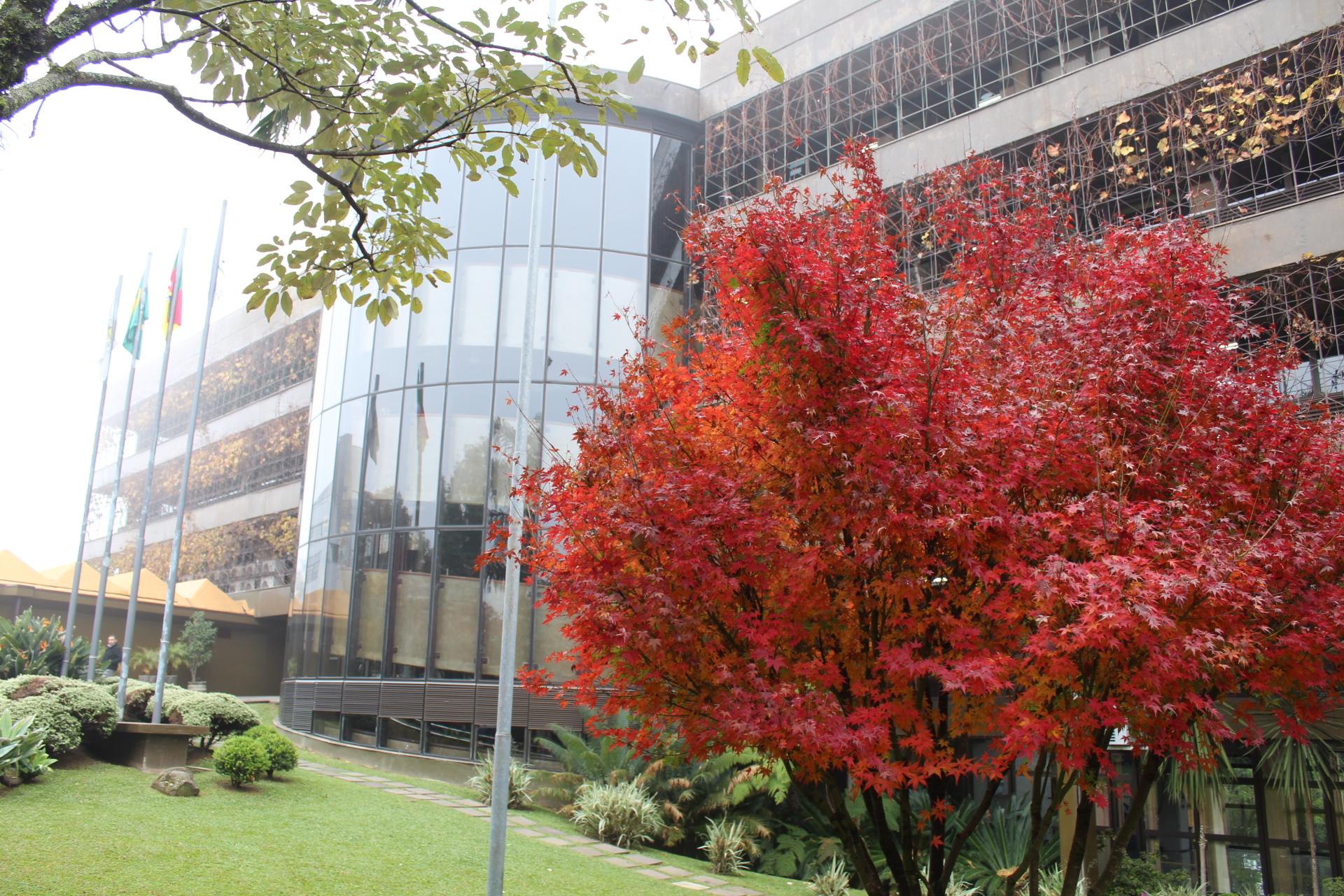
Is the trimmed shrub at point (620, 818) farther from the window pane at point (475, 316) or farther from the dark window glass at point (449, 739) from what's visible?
the window pane at point (475, 316)

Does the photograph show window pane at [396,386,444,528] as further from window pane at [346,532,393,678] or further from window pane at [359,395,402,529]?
window pane at [346,532,393,678]

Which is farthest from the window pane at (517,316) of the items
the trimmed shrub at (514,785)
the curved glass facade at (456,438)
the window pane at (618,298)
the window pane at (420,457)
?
the trimmed shrub at (514,785)

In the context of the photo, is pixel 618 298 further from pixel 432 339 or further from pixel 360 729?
pixel 360 729

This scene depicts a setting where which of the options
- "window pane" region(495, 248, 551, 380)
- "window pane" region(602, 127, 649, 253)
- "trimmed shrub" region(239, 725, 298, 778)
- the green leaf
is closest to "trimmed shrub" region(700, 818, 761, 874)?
"trimmed shrub" region(239, 725, 298, 778)

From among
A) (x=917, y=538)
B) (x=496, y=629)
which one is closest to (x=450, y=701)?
(x=496, y=629)

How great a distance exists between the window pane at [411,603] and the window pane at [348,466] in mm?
1728

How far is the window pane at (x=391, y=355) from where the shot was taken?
20.6 m

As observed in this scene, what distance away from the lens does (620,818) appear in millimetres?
13359

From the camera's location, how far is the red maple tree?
551cm

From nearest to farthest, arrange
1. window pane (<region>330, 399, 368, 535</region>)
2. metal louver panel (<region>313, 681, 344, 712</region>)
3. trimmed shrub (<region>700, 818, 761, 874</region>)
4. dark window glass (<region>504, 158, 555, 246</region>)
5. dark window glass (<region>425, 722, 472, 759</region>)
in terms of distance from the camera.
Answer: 1. trimmed shrub (<region>700, 818, 761, 874</region>)
2. dark window glass (<region>425, 722, 472, 759</region>)
3. metal louver panel (<region>313, 681, 344, 712</region>)
4. dark window glass (<region>504, 158, 555, 246</region>)
5. window pane (<region>330, 399, 368, 535</region>)

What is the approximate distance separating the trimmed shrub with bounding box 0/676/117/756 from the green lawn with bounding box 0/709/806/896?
1.30 ft

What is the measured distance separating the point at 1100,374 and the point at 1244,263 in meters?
9.42

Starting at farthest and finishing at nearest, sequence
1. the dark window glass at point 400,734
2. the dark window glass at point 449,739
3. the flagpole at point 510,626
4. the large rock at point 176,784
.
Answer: the dark window glass at point 400,734
the dark window glass at point 449,739
the large rock at point 176,784
the flagpole at point 510,626

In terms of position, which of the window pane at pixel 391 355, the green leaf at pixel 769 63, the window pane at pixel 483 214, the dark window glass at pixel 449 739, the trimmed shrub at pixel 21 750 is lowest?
the dark window glass at pixel 449 739
